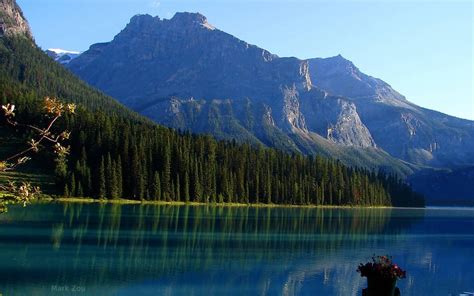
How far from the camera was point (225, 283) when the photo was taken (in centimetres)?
4053

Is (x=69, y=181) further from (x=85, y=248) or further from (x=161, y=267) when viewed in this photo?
(x=161, y=267)

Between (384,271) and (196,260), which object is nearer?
(384,271)

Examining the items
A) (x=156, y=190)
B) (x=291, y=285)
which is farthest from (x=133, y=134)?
(x=291, y=285)

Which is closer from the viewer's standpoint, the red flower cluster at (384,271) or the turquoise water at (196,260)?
the red flower cluster at (384,271)

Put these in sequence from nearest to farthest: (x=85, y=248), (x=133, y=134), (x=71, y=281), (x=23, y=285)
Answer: (x=23, y=285), (x=71, y=281), (x=85, y=248), (x=133, y=134)

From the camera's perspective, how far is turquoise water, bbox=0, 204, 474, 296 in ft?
125

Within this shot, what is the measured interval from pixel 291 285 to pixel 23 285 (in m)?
19.4

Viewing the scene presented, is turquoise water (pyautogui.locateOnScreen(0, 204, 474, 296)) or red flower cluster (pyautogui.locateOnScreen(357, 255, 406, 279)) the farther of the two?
turquoise water (pyautogui.locateOnScreen(0, 204, 474, 296))

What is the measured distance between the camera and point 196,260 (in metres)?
50.5

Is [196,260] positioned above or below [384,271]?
below

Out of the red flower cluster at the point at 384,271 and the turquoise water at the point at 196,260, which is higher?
the red flower cluster at the point at 384,271

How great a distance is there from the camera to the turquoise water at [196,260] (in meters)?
38.0

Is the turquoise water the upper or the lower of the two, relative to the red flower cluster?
lower

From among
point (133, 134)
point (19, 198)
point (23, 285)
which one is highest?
Answer: point (133, 134)
